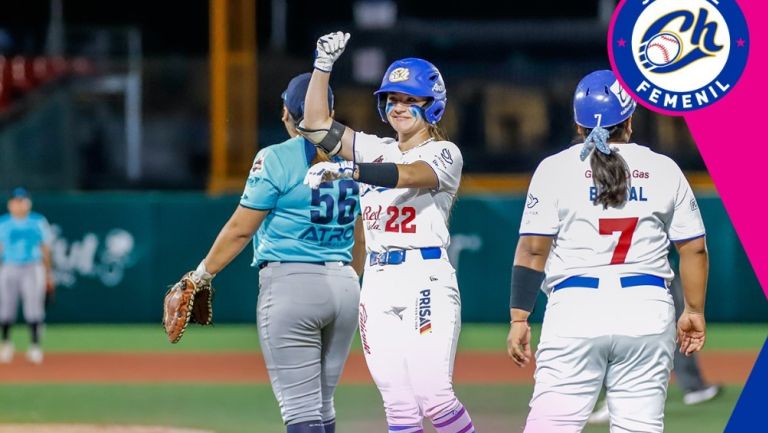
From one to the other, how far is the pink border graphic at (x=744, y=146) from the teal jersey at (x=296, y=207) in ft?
6.59

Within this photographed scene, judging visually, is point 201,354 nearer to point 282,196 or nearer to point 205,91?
point 205,91

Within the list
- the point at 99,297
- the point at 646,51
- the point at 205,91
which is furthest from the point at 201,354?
the point at 646,51

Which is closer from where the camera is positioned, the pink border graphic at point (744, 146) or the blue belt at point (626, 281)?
the blue belt at point (626, 281)

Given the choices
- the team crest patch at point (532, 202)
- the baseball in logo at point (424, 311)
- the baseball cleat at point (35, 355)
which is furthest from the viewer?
the baseball cleat at point (35, 355)

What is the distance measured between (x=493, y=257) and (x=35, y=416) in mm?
8548

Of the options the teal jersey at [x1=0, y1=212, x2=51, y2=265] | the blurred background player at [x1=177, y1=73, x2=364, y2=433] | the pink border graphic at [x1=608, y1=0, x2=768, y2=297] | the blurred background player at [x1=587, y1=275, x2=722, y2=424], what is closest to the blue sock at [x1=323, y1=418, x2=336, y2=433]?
the blurred background player at [x1=177, y1=73, x2=364, y2=433]

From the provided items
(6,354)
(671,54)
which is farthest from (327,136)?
(6,354)

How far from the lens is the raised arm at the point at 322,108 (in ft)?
20.2

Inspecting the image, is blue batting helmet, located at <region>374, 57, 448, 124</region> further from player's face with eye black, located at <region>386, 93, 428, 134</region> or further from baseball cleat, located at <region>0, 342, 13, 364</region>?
baseball cleat, located at <region>0, 342, 13, 364</region>

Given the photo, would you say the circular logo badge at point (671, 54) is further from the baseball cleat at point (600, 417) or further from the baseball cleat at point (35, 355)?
the baseball cleat at point (35, 355)

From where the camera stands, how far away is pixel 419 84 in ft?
19.9

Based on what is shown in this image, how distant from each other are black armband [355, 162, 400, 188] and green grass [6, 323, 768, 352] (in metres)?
9.34

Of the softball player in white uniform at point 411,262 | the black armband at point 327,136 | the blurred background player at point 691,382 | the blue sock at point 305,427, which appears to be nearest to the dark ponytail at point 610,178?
the softball player in white uniform at point 411,262

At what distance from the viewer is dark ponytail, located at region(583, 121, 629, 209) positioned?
5.30m
